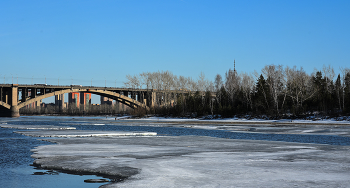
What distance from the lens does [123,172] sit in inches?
529

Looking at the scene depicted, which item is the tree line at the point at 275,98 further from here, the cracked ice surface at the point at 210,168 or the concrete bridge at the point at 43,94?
the cracked ice surface at the point at 210,168

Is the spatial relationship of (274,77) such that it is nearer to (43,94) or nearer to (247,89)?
(247,89)

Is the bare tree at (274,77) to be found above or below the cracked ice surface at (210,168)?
above

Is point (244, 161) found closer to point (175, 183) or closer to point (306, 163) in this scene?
point (306, 163)

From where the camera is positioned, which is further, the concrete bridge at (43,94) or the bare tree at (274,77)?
the concrete bridge at (43,94)

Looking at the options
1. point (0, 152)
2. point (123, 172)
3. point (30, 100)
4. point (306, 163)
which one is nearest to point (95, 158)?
point (123, 172)

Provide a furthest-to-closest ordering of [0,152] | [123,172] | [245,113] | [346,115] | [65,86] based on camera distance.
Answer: [65,86] → [245,113] → [346,115] → [0,152] → [123,172]

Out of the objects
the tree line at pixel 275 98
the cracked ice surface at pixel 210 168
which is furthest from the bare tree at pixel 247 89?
the cracked ice surface at pixel 210 168

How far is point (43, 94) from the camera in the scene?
116 m

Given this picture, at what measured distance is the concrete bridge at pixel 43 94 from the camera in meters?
113

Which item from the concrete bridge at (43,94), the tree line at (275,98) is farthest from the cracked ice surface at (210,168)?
the concrete bridge at (43,94)

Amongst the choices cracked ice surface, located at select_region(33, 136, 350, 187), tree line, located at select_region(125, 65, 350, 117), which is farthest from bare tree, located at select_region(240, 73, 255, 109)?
cracked ice surface, located at select_region(33, 136, 350, 187)

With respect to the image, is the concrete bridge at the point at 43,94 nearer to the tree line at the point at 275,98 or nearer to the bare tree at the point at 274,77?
the tree line at the point at 275,98

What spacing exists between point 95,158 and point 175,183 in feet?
23.2
